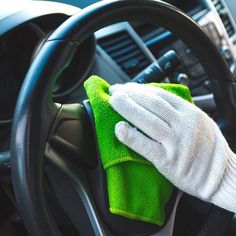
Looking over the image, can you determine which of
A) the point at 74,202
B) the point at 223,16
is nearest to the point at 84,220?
the point at 74,202

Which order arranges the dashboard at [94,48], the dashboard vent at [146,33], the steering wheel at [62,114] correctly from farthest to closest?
the dashboard vent at [146,33] < the dashboard at [94,48] < the steering wheel at [62,114]

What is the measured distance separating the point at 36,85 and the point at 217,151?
0.78 feet

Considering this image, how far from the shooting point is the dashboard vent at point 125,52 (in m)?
1.04

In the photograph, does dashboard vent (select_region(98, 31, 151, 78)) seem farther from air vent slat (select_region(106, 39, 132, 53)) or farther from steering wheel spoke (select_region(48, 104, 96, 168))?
steering wheel spoke (select_region(48, 104, 96, 168))

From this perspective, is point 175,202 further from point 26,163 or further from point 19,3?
point 19,3

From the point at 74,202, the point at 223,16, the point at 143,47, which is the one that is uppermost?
the point at 74,202

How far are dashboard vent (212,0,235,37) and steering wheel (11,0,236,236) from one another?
0.80 metres

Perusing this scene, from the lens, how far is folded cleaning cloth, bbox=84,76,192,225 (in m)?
0.51

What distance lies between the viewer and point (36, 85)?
1.48 ft

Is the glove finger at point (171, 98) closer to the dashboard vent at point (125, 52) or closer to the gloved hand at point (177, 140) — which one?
the gloved hand at point (177, 140)

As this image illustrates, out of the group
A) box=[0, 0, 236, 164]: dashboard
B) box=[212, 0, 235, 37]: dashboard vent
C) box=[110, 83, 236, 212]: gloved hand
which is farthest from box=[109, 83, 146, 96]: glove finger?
box=[212, 0, 235, 37]: dashboard vent

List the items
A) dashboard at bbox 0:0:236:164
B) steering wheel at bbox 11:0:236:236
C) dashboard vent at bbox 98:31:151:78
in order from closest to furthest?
1. steering wheel at bbox 11:0:236:236
2. dashboard at bbox 0:0:236:164
3. dashboard vent at bbox 98:31:151:78

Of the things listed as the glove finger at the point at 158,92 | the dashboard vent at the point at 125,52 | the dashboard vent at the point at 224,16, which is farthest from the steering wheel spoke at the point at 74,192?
the dashboard vent at the point at 224,16

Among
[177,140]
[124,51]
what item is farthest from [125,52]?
[177,140]
